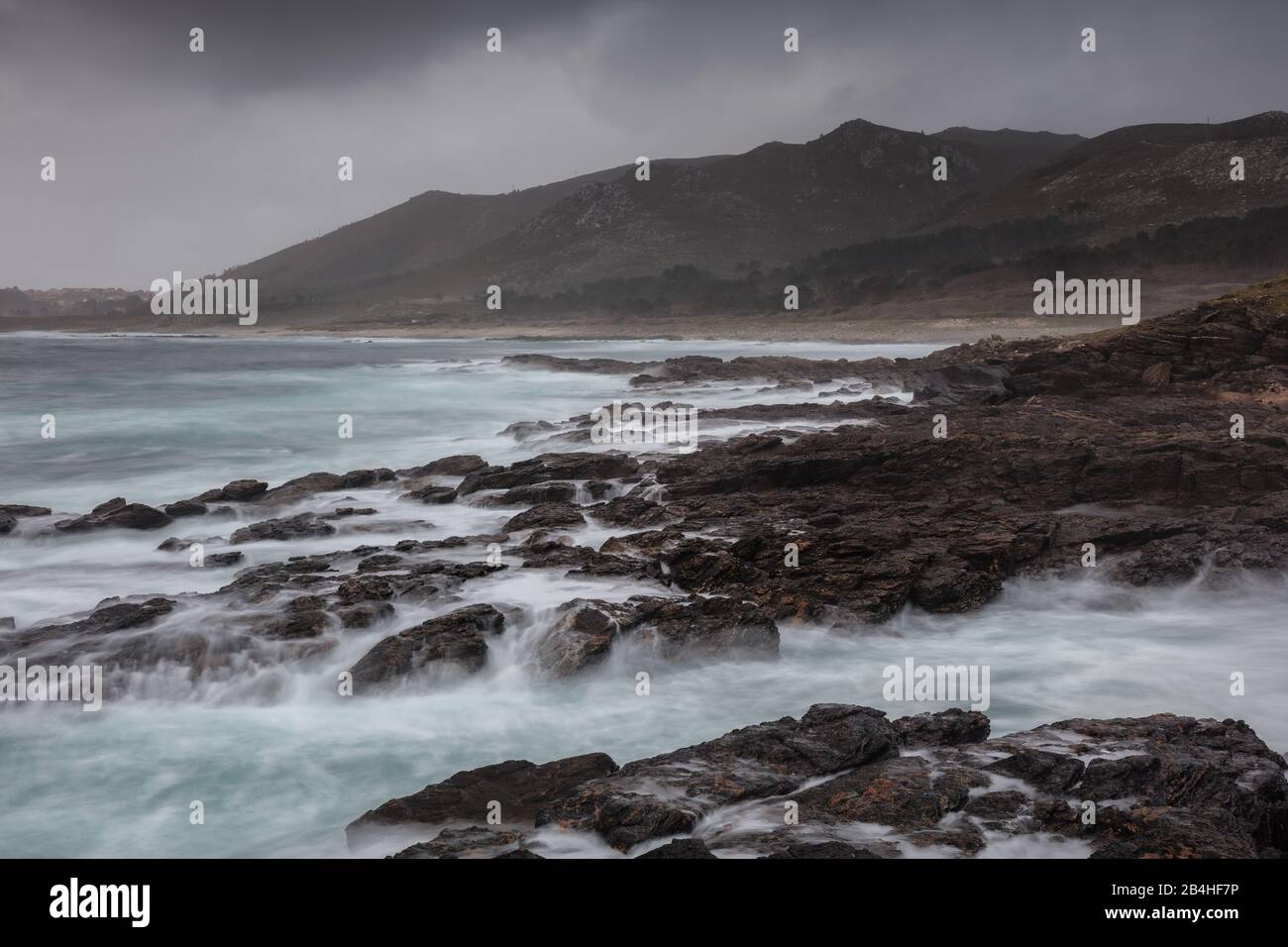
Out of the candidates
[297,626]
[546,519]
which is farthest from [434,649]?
[546,519]

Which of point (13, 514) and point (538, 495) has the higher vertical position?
point (538, 495)

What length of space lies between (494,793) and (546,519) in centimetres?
779

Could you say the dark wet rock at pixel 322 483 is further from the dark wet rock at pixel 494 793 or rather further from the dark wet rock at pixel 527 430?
the dark wet rock at pixel 494 793

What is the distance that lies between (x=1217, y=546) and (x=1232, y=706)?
359 centimetres

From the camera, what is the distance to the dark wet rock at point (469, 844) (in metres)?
5.82

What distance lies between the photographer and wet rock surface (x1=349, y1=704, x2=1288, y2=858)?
19.0ft

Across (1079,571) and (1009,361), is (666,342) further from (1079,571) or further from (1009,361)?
(1079,571)

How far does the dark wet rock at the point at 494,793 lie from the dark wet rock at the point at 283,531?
8.34 meters

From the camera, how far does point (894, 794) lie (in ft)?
20.7

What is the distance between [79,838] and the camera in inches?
301

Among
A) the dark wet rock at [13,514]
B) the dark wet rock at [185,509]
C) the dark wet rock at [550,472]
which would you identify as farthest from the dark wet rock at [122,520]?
the dark wet rock at [550,472]

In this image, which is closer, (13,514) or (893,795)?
(893,795)

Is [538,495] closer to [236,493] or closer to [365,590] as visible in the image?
[365,590]

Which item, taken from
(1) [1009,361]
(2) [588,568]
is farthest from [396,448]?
(1) [1009,361]
